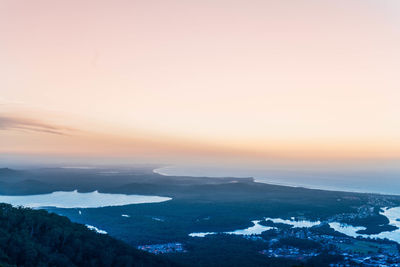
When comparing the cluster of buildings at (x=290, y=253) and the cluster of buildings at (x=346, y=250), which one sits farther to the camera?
the cluster of buildings at (x=290, y=253)

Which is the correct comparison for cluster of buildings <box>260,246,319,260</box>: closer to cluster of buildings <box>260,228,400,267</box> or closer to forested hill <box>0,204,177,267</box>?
cluster of buildings <box>260,228,400,267</box>

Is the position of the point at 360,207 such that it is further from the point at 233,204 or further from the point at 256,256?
the point at 256,256

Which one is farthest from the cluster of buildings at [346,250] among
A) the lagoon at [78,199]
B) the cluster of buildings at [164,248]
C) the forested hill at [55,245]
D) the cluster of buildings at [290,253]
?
the lagoon at [78,199]

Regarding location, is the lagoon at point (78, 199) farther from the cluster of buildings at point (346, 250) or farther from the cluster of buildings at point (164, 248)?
the cluster of buildings at point (346, 250)

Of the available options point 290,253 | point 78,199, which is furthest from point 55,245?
point 78,199

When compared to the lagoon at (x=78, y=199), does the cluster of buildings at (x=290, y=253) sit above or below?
above

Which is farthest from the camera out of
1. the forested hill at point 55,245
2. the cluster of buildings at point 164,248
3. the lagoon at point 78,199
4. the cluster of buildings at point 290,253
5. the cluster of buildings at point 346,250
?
the lagoon at point 78,199

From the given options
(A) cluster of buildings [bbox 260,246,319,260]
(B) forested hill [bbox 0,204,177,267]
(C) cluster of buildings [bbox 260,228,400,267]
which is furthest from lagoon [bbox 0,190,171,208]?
(B) forested hill [bbox 0,204,177,267]
